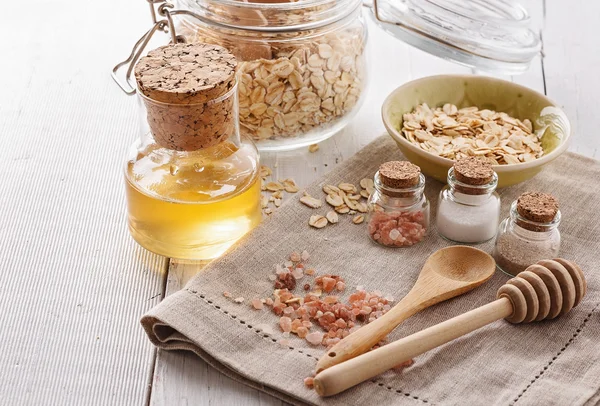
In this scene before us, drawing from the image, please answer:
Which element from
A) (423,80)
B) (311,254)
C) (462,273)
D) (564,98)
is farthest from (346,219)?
(564,98)

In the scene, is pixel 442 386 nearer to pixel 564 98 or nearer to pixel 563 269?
pixel 563 269

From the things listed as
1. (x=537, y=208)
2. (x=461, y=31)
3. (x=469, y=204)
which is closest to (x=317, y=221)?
(x=469, y=204)

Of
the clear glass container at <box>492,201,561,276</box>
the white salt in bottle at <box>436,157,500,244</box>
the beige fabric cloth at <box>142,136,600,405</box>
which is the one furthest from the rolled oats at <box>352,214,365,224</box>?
the clear glass container at <box>492,201,561,276</box>

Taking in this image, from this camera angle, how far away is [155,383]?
107 cm

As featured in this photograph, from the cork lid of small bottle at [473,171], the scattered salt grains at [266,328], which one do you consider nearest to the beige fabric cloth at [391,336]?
the scattered salt grains at [266,328]

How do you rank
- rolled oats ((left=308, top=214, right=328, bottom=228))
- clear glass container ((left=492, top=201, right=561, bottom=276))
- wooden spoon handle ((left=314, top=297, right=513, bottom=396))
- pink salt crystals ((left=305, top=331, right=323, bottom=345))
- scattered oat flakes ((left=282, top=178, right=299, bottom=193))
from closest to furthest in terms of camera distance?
wooden spoon handle ((left=314, top=297, right=513, bottom=396)) → pink salt crystals ((left=305, top=331, right=323, bottom=345)) → clear glass container ((left=492, top=201, right=561, bottom=276)) → rolled oats ((left=308, top=214, right=328, bottom=228)) → scattered oat flakes ((left=282, top=178, right=299, bottom=193))

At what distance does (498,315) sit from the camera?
1.09 meters

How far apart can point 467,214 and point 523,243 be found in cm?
10

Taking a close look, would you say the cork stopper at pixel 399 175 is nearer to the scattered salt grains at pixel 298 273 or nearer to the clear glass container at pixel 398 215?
the clear glass container at pixel 398 215

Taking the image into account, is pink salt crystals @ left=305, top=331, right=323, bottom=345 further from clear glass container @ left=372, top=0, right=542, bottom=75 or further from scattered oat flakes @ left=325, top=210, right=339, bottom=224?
clear glass container @ left=372, top=0, right=542, bottom=75

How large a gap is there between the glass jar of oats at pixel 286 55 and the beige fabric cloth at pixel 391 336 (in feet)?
0.55

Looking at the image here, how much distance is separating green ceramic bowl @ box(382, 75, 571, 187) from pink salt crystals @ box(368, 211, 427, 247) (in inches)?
4.6

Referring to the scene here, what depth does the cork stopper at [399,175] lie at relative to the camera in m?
1.26

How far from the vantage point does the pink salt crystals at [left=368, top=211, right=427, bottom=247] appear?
128 centimetres
